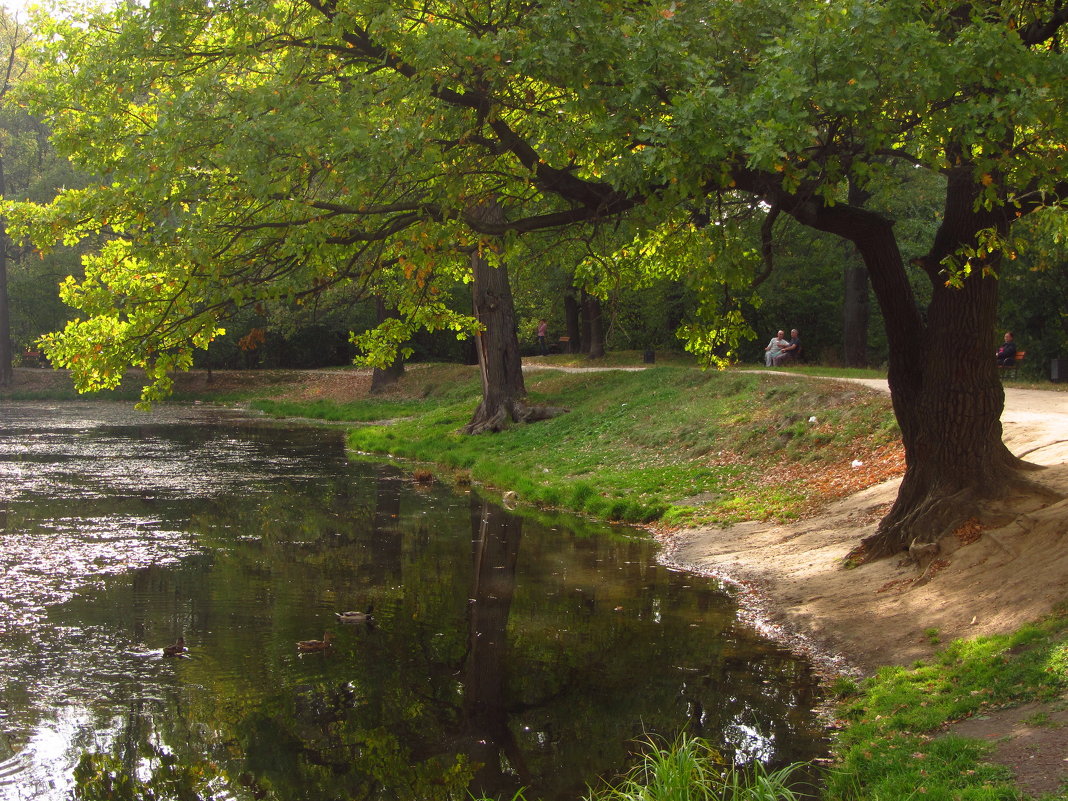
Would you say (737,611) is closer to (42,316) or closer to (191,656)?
(191,656)

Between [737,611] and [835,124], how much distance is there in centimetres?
520

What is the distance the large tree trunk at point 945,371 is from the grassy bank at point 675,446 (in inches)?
149

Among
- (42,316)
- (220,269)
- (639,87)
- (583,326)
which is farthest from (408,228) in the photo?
(42,316)

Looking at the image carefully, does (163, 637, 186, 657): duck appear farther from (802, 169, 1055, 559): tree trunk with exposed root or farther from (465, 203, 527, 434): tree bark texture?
(465, 203, 527, 434): tree bark texture

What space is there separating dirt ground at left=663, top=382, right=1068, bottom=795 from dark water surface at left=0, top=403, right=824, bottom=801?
2.32 ft

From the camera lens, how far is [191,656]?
9.86 metres

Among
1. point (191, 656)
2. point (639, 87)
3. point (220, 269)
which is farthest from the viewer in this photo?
point (220, 269)

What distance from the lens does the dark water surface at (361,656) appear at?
7.56 meters

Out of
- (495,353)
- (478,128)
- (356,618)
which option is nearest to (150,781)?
(356,618)

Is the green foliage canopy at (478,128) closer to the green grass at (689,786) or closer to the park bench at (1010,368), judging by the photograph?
the green grass at (689,786)

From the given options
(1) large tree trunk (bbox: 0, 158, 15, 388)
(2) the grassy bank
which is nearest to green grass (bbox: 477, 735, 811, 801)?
(2) the grassy bank

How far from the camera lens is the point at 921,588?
1083 cm

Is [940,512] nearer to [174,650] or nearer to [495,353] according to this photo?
[174,650]

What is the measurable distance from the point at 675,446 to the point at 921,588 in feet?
36.2
